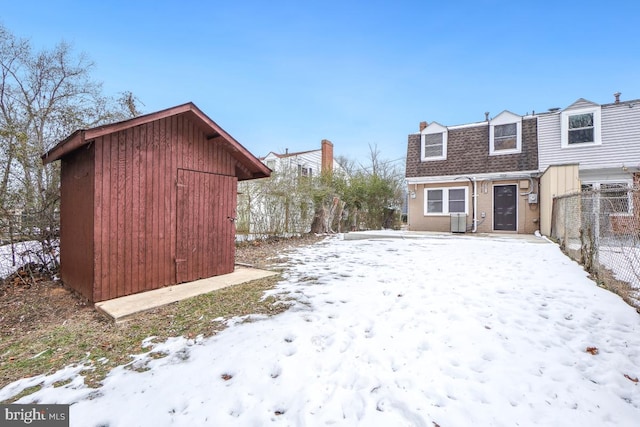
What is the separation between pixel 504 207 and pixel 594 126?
4083mm

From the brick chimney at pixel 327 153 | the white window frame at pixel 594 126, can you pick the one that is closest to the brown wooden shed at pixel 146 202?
the white window frame at pixel 594 126

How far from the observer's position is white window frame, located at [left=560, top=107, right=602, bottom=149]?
10422 mm

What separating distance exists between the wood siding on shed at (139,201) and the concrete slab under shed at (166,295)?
220mm

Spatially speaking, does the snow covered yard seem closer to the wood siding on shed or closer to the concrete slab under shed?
the concrete slab under shed

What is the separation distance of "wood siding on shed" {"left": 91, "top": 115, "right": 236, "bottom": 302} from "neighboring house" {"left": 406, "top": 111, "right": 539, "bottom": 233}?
401 inches

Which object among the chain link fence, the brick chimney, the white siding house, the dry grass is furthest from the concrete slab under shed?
the brick chimney

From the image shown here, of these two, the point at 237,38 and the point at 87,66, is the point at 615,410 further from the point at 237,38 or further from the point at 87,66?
the point at 237,38

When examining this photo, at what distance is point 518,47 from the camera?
10953 mm

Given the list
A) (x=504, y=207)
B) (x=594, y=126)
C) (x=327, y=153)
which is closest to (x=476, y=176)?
(x=504, y=207)

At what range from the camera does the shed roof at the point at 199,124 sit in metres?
3.77

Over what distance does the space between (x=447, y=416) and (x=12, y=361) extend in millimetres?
3786

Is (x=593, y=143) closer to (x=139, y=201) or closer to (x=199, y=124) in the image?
(x=199, y=124)

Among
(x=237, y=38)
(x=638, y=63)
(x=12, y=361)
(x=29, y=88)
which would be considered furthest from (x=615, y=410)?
(x=638, y=63)

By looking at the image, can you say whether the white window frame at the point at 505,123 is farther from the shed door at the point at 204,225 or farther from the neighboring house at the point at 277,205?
the shed door at the point at 204,225
